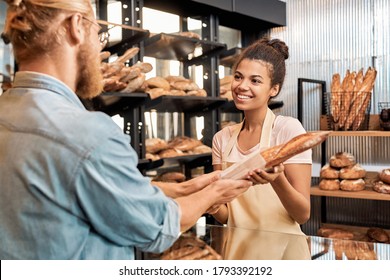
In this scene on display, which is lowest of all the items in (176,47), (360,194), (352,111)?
(360,194)

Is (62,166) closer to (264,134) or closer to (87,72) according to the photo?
(87,72)

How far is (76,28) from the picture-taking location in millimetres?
823

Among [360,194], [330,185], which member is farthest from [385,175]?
[330,185]

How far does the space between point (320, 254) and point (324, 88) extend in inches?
85.8

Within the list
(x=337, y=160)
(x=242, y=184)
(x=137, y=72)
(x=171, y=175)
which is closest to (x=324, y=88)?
(x=337, y=160)

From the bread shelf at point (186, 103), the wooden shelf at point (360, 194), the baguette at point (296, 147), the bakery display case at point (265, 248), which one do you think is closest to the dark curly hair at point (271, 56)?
the baguette at point (296, 147)

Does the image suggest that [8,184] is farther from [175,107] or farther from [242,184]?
[175,107]

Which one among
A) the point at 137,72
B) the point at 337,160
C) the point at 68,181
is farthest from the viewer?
the point at 337,160

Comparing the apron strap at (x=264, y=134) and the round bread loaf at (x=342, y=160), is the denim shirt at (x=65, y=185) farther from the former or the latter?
the round bread loaf at (x=342, y=160)

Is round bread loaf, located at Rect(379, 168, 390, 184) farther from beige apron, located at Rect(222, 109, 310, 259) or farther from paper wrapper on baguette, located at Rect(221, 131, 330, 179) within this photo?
paper wrapper on baguette, located at Rect(221, 131, 330, 179)

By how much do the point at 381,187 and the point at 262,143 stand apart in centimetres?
140

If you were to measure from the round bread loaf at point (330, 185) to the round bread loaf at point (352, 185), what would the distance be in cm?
4

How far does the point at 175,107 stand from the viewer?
280 cm

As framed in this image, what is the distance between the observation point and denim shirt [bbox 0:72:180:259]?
2.34 ft
